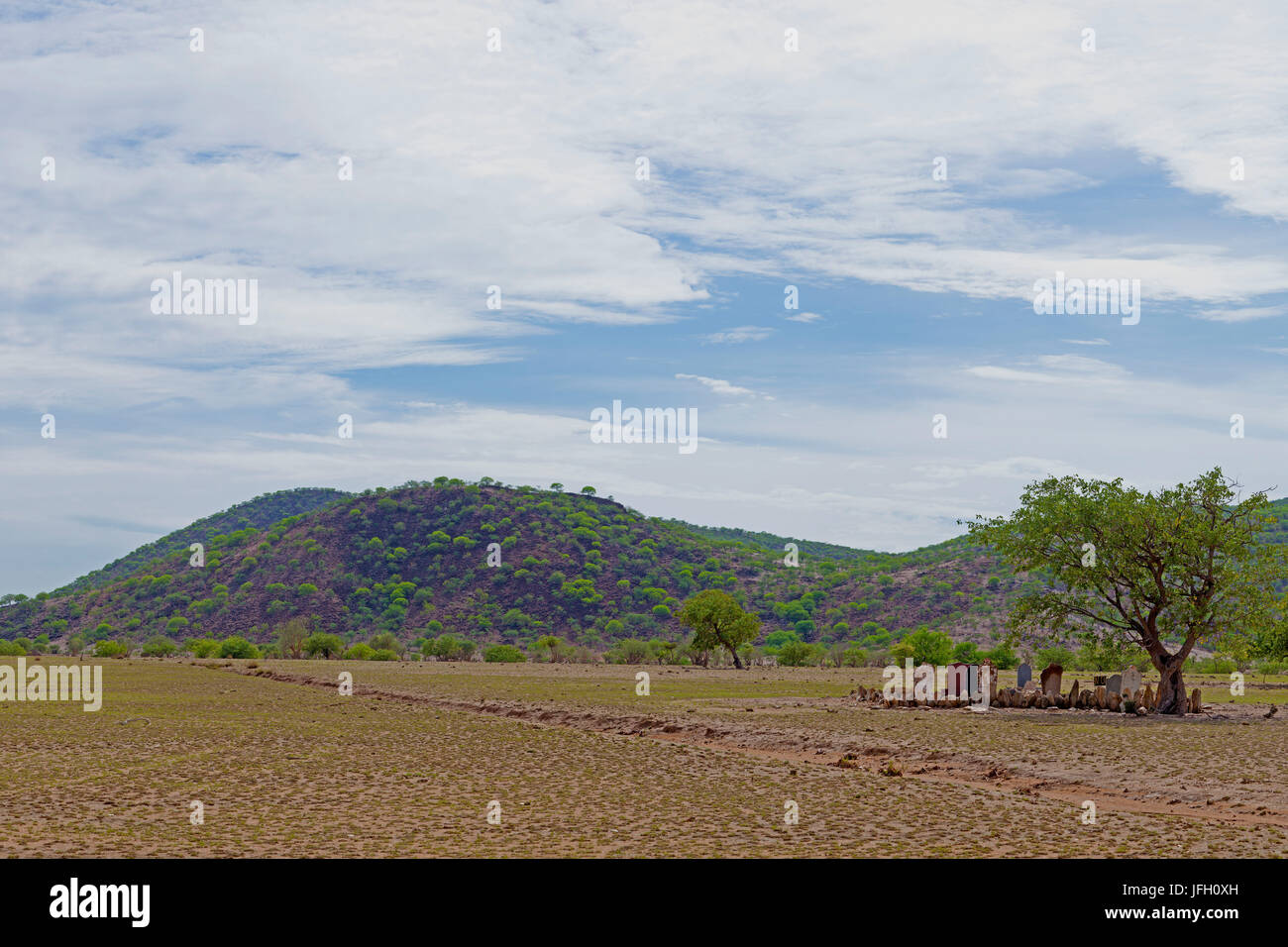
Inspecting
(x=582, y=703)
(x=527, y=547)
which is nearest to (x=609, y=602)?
(x=527, y=547)

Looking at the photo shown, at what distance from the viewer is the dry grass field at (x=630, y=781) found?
1606cm

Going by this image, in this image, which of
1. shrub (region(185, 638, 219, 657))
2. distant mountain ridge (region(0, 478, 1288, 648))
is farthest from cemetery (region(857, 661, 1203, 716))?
shrub (region(185, 638, 219, 657))

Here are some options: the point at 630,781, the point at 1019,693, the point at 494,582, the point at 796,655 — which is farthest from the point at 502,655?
the point at 630,781

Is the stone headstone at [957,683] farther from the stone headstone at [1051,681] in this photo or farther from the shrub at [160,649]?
the shrub at [160,649]

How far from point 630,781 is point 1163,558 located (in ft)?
82.7

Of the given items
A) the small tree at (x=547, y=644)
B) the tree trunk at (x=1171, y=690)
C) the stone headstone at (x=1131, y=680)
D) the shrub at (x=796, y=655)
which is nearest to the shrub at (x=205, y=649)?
the small tree at (x=547, y=644)

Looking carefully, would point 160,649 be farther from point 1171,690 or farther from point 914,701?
point 1171,690

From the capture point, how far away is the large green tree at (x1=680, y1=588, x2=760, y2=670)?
293 ft

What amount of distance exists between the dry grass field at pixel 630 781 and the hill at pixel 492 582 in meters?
79.6

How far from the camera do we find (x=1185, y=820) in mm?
18219

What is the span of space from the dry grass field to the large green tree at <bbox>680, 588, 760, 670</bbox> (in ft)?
149

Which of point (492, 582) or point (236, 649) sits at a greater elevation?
point (492, 582)

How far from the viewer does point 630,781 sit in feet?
74.9
